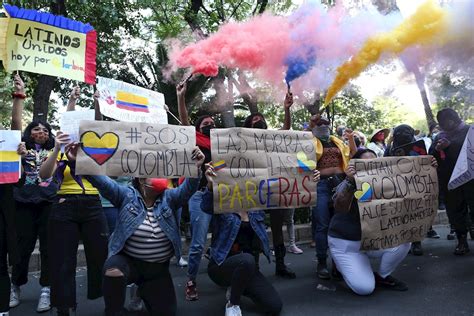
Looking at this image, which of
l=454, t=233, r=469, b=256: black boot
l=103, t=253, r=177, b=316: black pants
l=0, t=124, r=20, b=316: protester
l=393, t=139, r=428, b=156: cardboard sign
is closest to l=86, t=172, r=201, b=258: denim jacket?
l=103, t=253, r=177, b=316: black pants

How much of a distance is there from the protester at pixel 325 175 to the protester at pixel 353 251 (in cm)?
38

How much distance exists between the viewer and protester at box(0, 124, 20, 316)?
11.6 feet

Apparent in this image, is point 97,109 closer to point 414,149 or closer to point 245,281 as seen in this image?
point 245,281

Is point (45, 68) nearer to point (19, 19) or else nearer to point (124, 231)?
point (19, 19)

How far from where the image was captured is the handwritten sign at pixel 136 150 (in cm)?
333

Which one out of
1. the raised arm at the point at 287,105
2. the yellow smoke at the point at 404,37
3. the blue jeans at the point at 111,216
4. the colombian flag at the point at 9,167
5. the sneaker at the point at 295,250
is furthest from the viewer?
the sneaker at the point at 295,250

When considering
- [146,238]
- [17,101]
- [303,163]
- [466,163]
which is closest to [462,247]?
[466,163]

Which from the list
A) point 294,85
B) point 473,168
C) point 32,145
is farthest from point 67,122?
point 473,168

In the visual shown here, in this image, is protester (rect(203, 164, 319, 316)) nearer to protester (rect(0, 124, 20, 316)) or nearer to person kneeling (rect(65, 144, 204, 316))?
person kneeling (rect(65, 144, 204, 316))

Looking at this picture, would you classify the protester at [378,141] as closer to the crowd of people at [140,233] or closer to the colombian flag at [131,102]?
the crowd of people at [140,233]

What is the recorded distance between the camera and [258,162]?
397 cm

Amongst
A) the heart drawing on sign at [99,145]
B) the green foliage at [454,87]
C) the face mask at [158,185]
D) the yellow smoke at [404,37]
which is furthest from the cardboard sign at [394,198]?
the heart drawing on sign at [99,145]

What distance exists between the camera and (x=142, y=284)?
342 cm

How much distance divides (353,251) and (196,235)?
1.63 m
